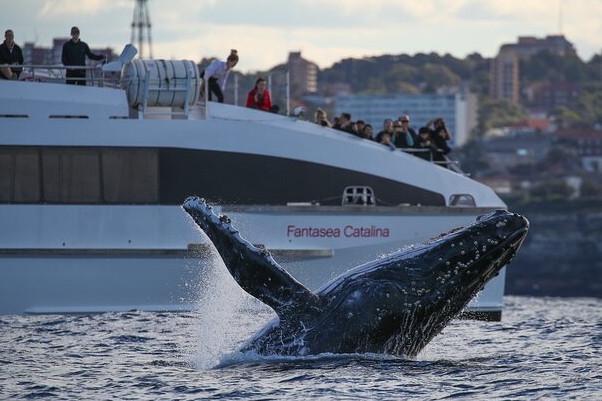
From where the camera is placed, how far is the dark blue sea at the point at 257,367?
17.5 m

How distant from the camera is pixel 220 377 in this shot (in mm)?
18156

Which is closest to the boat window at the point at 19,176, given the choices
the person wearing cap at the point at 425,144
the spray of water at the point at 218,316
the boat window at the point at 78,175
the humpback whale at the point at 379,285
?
the boat window at the point at 78,175

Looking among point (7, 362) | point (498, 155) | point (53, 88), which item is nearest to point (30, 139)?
point (53, 88)

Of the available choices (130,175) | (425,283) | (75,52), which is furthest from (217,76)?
(425,283)

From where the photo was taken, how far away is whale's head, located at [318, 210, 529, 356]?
17.6 meters

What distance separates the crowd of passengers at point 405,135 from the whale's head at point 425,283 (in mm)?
12349

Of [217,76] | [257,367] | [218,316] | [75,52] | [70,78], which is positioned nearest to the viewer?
[257,367]

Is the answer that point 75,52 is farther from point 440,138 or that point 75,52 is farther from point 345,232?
point 440,138

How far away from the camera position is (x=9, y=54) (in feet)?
96.3

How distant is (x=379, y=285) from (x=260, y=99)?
13.2 m

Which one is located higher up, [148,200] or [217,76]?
[217,76]

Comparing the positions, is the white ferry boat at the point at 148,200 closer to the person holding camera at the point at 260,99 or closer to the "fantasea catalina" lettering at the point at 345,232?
the "fantasea catalina" lettering at the point at 345,232

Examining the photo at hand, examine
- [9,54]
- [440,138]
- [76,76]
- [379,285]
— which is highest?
[9,54]

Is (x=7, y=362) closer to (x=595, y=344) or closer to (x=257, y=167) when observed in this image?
(x=595, y=344)
